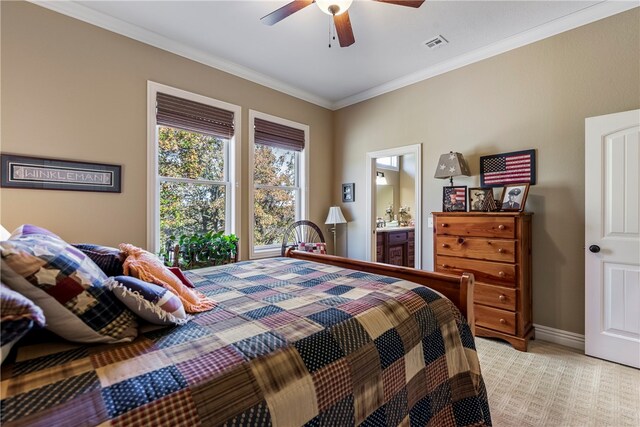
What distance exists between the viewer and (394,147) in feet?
12.8

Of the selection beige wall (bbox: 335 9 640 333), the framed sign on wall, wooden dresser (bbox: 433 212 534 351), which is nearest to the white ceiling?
beige wall (bbox: 335 9 640 333)

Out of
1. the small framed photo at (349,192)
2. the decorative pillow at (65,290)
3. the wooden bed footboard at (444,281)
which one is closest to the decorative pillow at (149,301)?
the decorative pillow at (65,290)

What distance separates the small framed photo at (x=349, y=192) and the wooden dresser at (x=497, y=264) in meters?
1.67

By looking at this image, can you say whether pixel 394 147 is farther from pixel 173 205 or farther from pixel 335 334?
pixel 335 334

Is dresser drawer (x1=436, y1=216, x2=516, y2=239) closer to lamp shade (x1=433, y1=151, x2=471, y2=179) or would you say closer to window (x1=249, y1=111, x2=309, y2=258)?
lamp shade (x1=433, y1=151, x2=471, y2=179)

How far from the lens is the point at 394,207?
20.7 ft

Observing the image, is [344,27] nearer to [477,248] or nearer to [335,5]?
[335,5]

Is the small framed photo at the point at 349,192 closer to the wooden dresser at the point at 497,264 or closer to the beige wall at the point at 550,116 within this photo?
the beige wall at the point at 550,116

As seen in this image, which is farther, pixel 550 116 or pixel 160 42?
pixel 160 42

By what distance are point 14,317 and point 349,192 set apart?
3993 millimetres

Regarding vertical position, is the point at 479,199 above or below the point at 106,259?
above

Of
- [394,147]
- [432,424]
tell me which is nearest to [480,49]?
[394,147]

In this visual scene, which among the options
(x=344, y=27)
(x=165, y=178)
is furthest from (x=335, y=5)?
(x=165, y=178)

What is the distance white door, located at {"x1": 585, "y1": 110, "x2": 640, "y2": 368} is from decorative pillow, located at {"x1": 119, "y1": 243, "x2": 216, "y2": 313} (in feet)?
9.79
